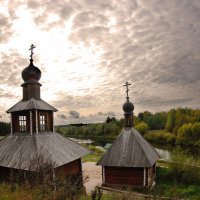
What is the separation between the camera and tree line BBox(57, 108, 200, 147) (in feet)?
178

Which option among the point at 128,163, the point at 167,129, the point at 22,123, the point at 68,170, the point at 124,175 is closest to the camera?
the point at 68,170

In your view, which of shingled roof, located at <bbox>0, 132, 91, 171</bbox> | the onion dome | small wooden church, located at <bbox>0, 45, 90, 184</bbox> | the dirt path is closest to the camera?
shingled roof, located at <bbox>0, 132, 91, 171</bbox>

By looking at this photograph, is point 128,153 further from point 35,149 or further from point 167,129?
point 167,129

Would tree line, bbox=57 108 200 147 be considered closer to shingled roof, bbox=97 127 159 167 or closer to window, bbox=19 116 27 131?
shingled roof, bbox=97 127 159 167

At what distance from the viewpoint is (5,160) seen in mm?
13594

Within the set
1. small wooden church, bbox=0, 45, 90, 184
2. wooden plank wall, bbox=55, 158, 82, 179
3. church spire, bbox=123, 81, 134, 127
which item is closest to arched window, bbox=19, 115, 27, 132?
small wooden church, bbox=0, 45, 90, 184

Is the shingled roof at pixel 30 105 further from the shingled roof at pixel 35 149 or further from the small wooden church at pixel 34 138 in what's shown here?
the shingled roof at pixel 35 149

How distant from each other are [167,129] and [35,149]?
6093 cm

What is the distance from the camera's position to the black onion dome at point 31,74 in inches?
645

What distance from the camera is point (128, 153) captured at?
16875 mm

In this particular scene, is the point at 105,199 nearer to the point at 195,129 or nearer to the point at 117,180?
the point at 117,180

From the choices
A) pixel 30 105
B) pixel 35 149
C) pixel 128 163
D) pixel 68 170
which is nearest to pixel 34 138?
pixel 35 149

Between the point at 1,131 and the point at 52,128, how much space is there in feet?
247

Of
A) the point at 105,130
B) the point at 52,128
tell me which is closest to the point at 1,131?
the point at 105,130
